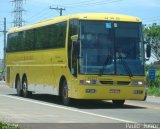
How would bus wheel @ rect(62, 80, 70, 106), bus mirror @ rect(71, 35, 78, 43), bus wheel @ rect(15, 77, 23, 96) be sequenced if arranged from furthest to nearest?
bus wheel @ rect(15, 77, 23, 96) → bus wheel @ rect(62, 80, 70, 106) → bus mirror @ rect(71, 35, 78, 43)

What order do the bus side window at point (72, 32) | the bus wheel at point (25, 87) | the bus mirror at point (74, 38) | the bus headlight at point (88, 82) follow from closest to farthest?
the bus headlight at point (88, 82) < the bus mirror at point (74, 38) < the bus side window at point (72, 32) < the bus wheel at point (25, 87)

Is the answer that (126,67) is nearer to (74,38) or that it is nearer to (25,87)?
(74,38)

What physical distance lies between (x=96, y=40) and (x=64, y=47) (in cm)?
190

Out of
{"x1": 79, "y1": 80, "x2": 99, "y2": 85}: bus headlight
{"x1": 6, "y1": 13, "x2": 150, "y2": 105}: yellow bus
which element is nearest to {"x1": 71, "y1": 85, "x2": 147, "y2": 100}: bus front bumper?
{"x1": 6, "y1": 13, "x2": 150, "y2": 105}: yellow bus

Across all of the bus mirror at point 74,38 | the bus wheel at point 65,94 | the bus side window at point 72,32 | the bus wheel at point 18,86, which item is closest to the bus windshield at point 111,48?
the bus mirror at point 74,38

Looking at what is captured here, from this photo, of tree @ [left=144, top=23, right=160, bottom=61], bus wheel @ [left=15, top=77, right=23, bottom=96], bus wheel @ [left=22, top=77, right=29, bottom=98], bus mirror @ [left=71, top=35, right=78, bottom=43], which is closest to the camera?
bus mirror @ [left=71, top=35, right=78, bottom=43]

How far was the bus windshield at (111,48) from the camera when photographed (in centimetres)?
2236

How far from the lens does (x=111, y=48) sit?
2267 cm

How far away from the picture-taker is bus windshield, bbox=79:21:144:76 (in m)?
22.4

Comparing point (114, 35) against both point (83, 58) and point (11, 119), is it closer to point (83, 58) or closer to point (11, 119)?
point (83, 58)

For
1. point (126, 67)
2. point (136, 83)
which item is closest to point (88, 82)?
point (126, 67)

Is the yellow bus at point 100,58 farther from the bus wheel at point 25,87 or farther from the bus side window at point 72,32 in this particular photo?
the bus wheel at point 25,87

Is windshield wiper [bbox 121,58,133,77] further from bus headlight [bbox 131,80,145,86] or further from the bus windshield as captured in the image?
bus headlight [bbox 131,80,145,86]

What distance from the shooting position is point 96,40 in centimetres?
2259
